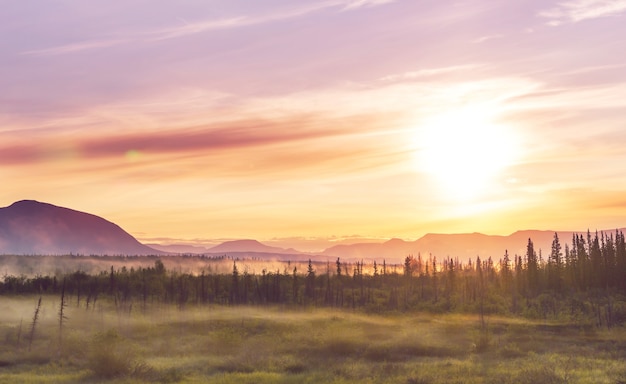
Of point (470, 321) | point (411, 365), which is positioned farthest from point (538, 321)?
point (411, 365)

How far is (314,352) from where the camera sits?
275 feet

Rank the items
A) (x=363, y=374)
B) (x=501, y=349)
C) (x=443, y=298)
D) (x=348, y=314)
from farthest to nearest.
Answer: (x=443, y=298)
(x=348, y=314)
(x=501, y=349)
(x=363, y=374)

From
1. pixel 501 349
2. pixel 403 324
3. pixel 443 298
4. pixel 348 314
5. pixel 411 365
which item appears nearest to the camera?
pixel 411 365

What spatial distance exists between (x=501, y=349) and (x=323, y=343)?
23.2 meters

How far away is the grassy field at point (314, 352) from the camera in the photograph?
198 ft

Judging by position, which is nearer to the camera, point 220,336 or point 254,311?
point 220,336

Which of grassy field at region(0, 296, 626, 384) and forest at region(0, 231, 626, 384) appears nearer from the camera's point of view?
grassy field at region(0, 296, 626, 384)

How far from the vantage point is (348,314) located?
157 m

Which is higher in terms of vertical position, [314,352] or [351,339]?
[351,339]

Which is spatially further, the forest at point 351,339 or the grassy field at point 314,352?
the forest at point 351,339

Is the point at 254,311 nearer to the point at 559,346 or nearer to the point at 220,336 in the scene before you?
the point at 220,336

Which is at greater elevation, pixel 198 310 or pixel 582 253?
pixel 582 253

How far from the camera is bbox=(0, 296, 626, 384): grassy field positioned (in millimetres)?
60312

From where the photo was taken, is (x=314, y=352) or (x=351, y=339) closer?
(x=314, y=352)
